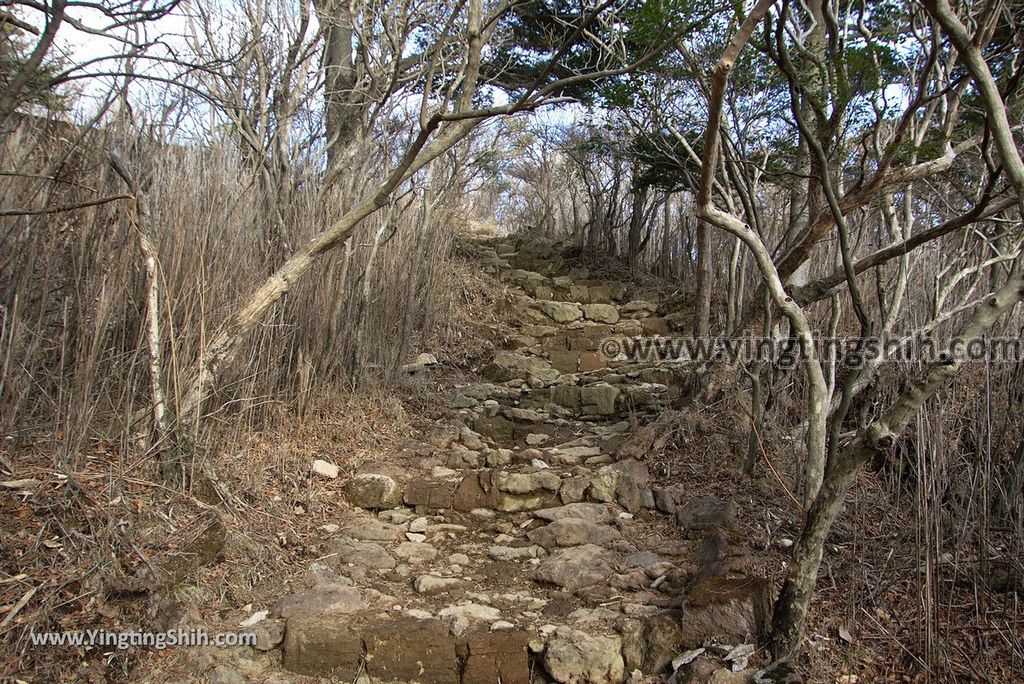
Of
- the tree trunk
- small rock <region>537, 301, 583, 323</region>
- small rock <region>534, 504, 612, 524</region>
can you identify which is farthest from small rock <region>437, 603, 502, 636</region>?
small rock <region>537, 301, 583, 323</region>

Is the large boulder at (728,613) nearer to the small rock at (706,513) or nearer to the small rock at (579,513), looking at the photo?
the small rock at (706,513)

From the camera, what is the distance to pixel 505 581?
318 cm

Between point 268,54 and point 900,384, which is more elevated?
point 268,54

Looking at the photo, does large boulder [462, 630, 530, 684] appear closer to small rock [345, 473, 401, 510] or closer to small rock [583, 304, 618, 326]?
small rock [345, 473, 401, 510]

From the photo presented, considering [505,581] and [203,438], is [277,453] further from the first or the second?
[505,581]

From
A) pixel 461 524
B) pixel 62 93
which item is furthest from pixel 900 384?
pixel 62 93

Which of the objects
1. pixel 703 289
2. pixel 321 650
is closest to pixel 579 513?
pixel 321 650

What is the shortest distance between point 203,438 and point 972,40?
128 inches

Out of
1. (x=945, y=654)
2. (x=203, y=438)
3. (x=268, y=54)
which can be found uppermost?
(x=268, y=54)

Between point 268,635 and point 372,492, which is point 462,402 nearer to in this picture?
point 372,492

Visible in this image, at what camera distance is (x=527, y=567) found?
10.8ft

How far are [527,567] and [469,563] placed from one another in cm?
29

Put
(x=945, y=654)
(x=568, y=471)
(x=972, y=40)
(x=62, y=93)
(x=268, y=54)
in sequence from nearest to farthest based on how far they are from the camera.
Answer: (x=972, y=40), (x=945, y=654), (x=62, y=93), (x=568, y=471), (x=268, y=54)

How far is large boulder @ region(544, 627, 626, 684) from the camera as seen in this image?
2523mm
